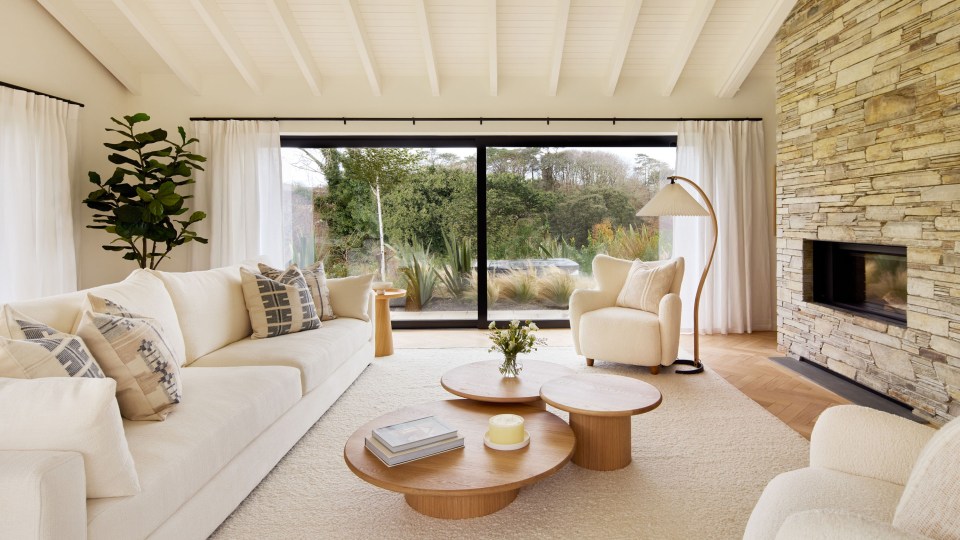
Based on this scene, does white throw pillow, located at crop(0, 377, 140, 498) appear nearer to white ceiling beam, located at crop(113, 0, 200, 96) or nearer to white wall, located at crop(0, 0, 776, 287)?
white ceiling beam, located at crop(113, 0, 200, 96)

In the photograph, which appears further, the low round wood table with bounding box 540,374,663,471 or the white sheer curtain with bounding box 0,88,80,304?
the white sheer curtain with bounding box 0,88,80,304

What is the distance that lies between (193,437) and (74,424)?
50 centimetres

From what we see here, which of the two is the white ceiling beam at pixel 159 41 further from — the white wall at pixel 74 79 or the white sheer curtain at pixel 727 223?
the white sheer curtain at pixel 727 223

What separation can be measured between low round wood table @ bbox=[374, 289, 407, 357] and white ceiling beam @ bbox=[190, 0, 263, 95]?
2394mm

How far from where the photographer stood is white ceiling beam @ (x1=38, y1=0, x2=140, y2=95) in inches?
177

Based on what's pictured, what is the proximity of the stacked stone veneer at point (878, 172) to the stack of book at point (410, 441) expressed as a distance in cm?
270

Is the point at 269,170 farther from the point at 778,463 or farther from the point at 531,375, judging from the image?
the point at 778,463

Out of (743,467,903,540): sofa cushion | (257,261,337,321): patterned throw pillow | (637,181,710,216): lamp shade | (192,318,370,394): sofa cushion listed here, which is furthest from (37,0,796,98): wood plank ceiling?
(743,467,903,540): sofa cushion

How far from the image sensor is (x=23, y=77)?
4.34 m

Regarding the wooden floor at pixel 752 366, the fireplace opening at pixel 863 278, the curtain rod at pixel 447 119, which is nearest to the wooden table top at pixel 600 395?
the wooden floor at pixel 752 366

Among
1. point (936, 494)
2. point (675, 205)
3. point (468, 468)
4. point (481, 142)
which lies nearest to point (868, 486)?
point (936, 494)

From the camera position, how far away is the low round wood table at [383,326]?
185 inches

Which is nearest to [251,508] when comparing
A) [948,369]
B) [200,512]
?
[200,512]

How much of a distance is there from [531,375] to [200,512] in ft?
5.48
